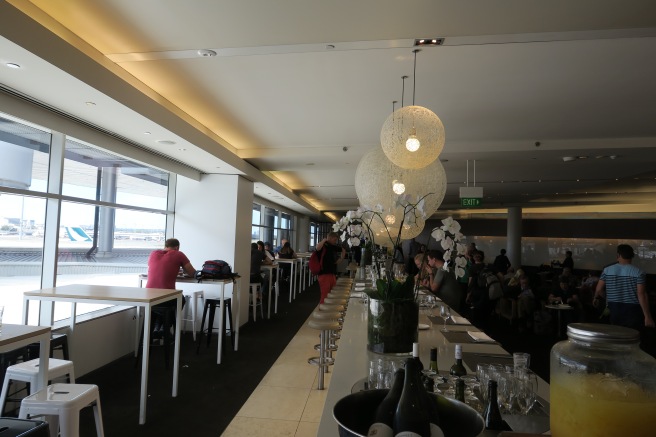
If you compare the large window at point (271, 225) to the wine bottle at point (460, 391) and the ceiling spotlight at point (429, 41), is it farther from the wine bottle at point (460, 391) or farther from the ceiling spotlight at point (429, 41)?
the wine bottle at point (460, 391)

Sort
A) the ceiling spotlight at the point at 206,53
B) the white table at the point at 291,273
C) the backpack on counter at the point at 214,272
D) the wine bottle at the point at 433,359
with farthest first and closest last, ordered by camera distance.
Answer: the white table at the point at 291,273, the backpack on counter at the point at 214,272, the ceiling spotlight at the point at 206,53, the wine bottle at the point at 433,359

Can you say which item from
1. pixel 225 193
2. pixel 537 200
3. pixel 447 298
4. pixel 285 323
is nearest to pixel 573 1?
pixel 447 298

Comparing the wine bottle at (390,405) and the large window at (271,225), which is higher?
the large window at (271,225)

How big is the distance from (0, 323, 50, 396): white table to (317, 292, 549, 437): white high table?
171 centimetres

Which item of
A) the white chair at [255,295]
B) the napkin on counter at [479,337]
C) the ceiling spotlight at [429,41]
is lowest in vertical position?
the white chair at [255,295]

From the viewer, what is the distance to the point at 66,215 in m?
4.30

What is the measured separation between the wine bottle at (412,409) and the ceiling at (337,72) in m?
2.14

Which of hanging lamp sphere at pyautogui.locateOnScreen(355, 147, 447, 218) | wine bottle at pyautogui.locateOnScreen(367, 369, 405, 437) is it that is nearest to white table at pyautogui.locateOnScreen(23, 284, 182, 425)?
hanging lamp sphere at pyautogui.locateOnScreen(355, 147, 447, 218)

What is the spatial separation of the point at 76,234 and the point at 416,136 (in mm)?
3905

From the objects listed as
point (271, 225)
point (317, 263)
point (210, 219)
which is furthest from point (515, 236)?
point (210, 219)

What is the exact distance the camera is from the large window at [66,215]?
361cm

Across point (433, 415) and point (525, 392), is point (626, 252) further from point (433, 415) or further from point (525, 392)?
point (433, 415)

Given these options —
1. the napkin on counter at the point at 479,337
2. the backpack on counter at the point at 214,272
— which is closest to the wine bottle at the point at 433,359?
the napkin on counter at the point at 479,337

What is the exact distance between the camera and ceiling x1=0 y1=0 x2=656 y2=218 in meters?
2.43
